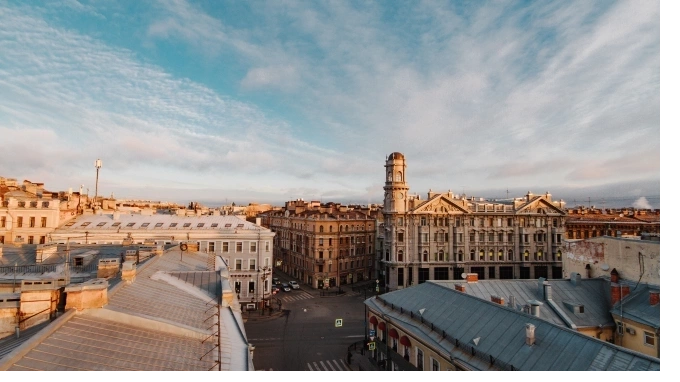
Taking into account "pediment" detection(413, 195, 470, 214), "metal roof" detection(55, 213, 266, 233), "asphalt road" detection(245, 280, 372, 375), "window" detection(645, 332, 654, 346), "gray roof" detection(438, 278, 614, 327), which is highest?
"pediment" detection(413, 195, 470, 214)

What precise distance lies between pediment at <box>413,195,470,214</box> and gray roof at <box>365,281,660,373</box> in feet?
116

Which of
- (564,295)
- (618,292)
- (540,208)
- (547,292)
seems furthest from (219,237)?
(540,208)

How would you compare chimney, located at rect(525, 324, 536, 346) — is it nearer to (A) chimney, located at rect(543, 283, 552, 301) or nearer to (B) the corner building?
(A) chimney, located at rect(543, 283, 552, 301)

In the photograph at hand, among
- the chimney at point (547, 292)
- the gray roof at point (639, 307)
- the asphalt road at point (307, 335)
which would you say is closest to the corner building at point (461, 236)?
the asphalt road at point (307, 335)

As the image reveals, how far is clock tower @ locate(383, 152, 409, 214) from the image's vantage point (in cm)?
5938

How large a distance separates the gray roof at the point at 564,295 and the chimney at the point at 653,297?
3.07m

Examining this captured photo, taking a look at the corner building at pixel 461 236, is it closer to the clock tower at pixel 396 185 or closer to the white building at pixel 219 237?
the clock tower at pixel 396 185

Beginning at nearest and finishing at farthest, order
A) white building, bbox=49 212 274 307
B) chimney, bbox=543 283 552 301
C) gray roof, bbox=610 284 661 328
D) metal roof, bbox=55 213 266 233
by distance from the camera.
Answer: gray roof, bbox=610 284 661 328 < chimney, bbox=543 283 552 301 < white building, bbox=49 212 274 307 < metal roof, bbox=55 213 266 233

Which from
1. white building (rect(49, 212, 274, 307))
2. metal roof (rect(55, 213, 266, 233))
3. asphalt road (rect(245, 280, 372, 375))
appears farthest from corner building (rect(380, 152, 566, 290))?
metal roof (rect(55, 213, 266, 233))

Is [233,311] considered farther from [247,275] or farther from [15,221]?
[15,221]

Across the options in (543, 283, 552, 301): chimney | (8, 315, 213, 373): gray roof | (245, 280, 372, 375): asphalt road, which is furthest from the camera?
(245, 280, 372, 375): asphalt road

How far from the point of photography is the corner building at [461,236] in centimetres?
5941

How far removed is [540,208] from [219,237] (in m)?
51.3

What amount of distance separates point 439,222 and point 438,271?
25.6 ft
